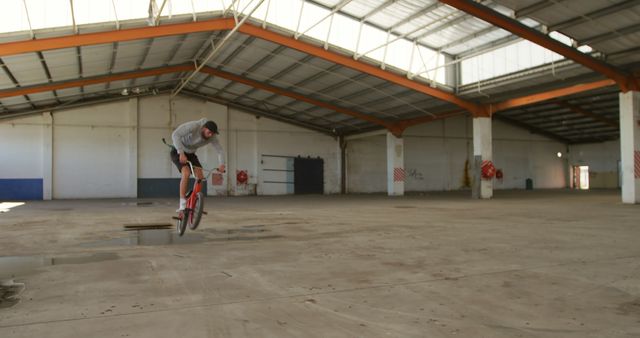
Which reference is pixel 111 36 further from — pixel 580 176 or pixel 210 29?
pixel 580 176

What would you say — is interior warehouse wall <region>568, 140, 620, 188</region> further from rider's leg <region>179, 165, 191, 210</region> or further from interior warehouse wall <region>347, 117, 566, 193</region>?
rider's leg <region>179, 165, 191, 210</region>

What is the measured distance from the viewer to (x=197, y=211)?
283 inches

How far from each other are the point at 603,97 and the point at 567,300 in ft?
99.1

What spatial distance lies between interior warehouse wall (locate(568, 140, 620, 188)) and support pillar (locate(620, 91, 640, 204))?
24.2m

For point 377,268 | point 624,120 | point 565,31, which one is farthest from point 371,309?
point 624,120

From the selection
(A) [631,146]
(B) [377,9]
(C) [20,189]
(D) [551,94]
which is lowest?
(C) [20,189]

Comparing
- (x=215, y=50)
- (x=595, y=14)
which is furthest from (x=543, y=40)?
(x=215, y=50)

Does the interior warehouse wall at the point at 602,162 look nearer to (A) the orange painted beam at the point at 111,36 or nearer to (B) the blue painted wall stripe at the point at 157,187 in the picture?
(B) the blue painted wall stripe at the point at 157,187

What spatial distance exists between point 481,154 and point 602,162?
73.5 ft

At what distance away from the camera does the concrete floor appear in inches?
108

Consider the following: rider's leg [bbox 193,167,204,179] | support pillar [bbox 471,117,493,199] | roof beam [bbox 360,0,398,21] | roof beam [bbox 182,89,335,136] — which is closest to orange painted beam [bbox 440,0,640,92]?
roof beam [bbox 360,0,398,21]

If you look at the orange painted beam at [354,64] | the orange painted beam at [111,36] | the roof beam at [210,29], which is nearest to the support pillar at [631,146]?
the orange painted beam at [354,64]

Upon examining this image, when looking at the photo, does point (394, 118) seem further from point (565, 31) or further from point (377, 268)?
point (377, 268)

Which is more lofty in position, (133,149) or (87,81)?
(87,81)
